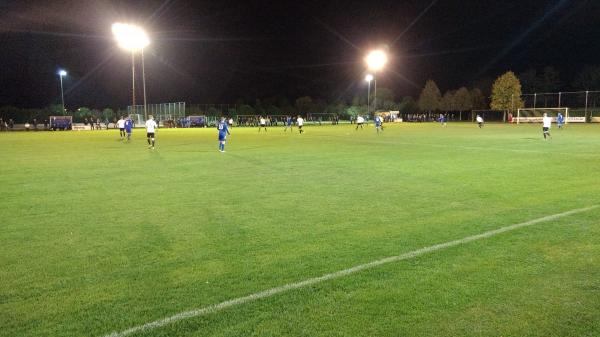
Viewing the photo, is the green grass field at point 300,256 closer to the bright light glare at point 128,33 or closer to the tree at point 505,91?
the bright light glare at point 128,33

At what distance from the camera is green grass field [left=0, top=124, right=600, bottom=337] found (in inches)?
167

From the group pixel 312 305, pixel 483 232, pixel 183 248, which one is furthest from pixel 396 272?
pixel 183 248

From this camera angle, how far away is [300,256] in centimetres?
601

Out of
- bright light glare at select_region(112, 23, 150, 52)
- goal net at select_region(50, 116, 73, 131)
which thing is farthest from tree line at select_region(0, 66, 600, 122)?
bright light glare at select_region(112, 23, 150, 52)

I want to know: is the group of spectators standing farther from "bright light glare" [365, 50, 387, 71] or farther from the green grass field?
the green grass field

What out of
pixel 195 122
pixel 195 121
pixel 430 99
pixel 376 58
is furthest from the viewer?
pixel 430 99

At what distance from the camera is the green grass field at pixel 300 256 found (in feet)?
13.9

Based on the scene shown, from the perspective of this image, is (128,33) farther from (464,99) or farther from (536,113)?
(464,99)

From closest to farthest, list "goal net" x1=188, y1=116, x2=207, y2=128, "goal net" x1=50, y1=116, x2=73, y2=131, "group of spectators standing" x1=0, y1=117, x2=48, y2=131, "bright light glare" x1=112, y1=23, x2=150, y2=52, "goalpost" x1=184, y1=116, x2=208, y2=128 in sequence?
"bright light glare" x1=112, y1=23, x2=150, y2=52 < "goal net" x1=50, y1=116, x2=73, y2=131 < "group of spectators standing" x1=0, y1=117, x2=48, y2=131 < "goal net" x1=188, y1=116, x2=207, y2=128 < "goalpost" x1=184, y1=116, x2=208, y2=128

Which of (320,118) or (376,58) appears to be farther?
(320,118)

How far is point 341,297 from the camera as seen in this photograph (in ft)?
15.4

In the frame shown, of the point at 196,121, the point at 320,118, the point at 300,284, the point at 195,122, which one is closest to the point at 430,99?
the point at 320,118

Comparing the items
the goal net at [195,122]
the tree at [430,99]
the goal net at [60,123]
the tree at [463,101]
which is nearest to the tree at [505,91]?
the tree at [463,101]

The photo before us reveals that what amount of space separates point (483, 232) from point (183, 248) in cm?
452
